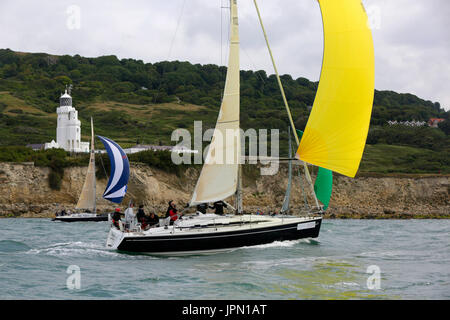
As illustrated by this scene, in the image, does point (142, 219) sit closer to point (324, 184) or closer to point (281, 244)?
point (281, 244)

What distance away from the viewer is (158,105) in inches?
4970

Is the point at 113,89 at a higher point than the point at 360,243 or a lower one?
higher

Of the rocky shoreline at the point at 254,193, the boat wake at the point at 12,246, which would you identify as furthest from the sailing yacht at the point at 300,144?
the rocky shoreline at the point at 254,193

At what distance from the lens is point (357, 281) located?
16031mm

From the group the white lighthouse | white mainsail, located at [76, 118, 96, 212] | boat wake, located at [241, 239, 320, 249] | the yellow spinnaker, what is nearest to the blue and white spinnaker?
boat wake, located at [241, 239, 320, 249]

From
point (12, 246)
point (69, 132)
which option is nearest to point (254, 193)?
point (69, 132)

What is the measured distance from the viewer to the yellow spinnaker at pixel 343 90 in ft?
63.3

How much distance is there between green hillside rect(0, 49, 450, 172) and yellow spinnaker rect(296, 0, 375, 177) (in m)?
24.6

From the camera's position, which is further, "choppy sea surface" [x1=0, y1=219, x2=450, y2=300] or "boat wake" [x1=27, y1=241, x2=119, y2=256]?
"boat wake" [x1=27, y1=241, x2=119, y2=256]

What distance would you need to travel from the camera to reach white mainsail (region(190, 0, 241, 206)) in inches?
840

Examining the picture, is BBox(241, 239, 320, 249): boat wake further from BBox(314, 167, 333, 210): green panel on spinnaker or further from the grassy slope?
the grassy slope
